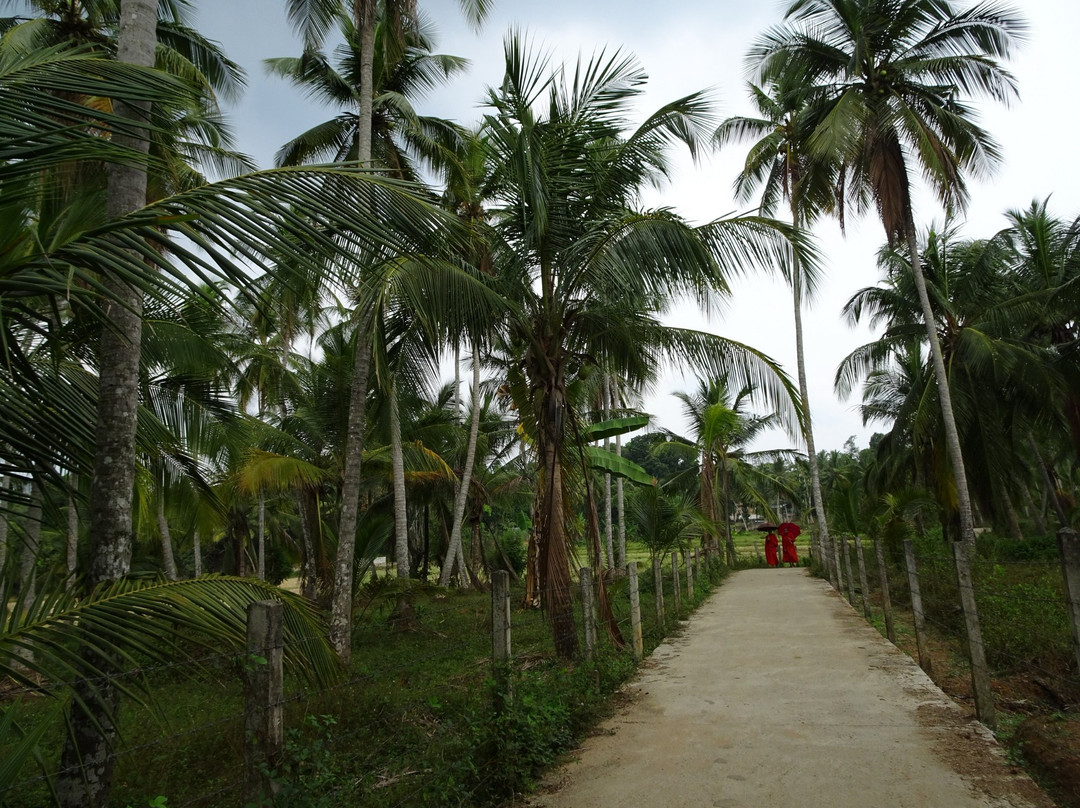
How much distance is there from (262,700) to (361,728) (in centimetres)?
127

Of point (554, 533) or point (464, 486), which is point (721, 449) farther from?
point (554, 533)

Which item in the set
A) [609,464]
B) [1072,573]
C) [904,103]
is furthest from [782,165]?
[1072,573]

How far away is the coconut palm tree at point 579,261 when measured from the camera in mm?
7367

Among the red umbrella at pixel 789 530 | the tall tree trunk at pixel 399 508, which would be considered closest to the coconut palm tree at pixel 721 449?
the red umbrella at pixel 789 530

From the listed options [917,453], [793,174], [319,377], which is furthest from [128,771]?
[793,174]

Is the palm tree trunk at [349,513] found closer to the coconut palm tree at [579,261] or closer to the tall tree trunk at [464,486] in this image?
the coconut palm tree at [579,261]

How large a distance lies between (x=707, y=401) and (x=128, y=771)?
23918 mm

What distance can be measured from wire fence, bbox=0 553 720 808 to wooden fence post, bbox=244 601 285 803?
A: 1 centimetres

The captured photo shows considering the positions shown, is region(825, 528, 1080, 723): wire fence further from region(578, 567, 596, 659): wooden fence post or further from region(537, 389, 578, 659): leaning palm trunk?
region(537, 389, 578, 659): leaning palm trunk

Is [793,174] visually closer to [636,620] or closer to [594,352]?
[594,352]

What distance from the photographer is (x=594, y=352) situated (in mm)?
8711

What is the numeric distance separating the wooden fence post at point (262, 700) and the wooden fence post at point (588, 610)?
431 centimetres

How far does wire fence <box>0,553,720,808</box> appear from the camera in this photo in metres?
3.30

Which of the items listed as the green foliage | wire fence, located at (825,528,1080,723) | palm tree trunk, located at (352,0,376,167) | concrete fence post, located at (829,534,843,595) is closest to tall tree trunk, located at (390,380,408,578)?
palm tree trunk, located at (352,0,376,167)
